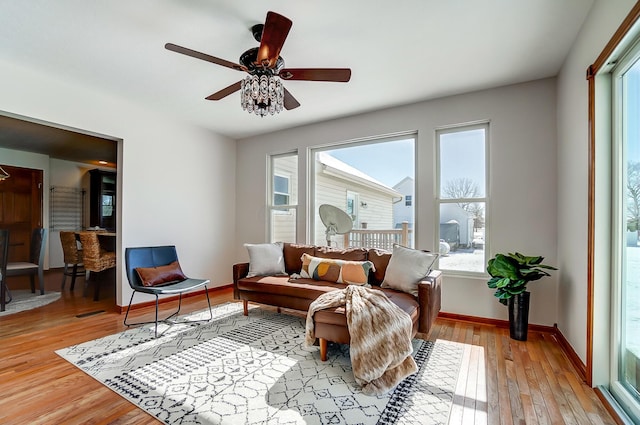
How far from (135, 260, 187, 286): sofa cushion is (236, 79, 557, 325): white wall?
3.05 metres

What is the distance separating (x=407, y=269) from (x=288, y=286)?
4.24ft

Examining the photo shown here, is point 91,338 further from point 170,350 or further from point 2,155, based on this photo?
point 2,155

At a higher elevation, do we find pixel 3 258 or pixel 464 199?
pixel 464 199

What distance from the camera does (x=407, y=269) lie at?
3137 millimetres

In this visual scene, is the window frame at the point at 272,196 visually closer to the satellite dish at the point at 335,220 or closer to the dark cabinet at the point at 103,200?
the satellite dish at the point at 335,220

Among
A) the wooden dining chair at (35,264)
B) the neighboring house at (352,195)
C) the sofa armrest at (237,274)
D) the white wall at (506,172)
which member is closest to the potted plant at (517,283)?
the white wall at (506,172)

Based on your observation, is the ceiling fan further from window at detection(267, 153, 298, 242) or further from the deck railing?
window at detection(267, 153, 298, 242)

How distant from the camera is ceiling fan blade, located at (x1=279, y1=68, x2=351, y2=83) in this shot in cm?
228

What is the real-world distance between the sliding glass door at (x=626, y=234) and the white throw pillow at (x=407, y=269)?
1343 mm

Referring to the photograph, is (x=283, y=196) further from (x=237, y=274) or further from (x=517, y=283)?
(x=517, y=283)

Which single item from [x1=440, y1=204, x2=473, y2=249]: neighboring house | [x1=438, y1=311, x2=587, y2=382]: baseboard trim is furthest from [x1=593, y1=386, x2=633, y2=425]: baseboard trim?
[x1=440, y1=204, x2=473, y2=249]: neighboring house

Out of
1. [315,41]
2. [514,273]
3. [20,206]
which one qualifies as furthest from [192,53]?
[20,206]

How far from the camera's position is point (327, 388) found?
2.15 m

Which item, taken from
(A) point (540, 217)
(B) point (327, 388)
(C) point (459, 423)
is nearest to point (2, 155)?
(B) point (327, 388)
